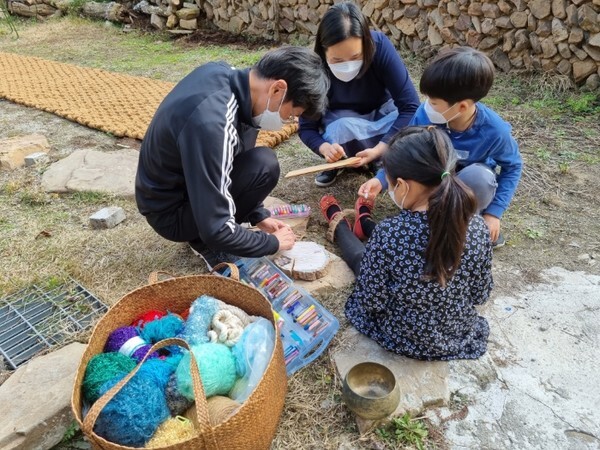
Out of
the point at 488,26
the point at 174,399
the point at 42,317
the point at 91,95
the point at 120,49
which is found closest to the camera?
the point at 174,399

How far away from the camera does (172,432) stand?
1526 mm

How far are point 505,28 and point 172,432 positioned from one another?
4.50m

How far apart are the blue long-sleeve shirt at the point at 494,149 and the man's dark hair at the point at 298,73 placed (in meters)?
0.81

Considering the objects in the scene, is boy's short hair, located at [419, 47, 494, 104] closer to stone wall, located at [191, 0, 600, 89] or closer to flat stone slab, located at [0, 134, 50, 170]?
stone wall, located at [191, 0, 600, 89]

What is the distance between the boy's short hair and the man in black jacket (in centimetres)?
54

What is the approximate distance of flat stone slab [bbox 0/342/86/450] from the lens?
159cm

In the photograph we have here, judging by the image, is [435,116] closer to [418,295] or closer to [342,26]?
[342,26]

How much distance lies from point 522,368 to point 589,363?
25 cm

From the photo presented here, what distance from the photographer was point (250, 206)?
233cm

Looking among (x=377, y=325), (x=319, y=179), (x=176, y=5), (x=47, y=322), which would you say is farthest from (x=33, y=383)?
(x=176, y=5)

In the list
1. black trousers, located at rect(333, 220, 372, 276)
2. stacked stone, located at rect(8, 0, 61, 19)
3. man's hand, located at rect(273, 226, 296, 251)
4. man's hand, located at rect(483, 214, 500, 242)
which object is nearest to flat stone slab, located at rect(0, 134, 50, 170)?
man's hand, located at rect(273, 226, 296, 251)

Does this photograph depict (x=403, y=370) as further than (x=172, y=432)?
Yes

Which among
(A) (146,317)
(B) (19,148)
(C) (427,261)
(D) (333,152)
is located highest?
(C) (427,261)

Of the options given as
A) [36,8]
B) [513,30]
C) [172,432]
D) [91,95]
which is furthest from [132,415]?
[36,8]
